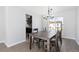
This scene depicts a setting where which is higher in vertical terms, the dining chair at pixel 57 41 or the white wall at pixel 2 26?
the white wall at pixel 2 26

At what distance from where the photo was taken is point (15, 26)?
1.72 meters

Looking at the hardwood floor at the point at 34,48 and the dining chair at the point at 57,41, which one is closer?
the hardwood floor at the point at 34,48

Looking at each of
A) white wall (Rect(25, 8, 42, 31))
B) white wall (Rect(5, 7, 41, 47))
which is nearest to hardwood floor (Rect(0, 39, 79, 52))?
white wall (Rect(5, 7, 41, 47))

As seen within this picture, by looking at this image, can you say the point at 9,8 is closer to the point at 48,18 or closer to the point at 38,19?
the point at 38,19

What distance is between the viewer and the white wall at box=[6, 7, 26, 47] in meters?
1.66

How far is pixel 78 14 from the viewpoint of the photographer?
1.80 metres

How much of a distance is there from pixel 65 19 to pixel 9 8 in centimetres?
114

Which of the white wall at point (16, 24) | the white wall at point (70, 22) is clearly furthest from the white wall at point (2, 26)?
the white wall at point (70, 22)

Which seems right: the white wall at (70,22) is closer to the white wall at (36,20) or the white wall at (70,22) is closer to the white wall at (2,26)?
the white wall at (36,20)

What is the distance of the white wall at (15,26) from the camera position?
1.66 m

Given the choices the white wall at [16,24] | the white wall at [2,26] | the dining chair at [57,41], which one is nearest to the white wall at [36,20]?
the white wall at [16,24]

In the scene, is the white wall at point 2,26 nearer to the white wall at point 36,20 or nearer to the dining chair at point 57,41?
the white wall at point 36,20

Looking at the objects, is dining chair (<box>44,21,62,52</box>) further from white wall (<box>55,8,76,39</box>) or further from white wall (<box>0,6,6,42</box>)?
white wall (<box>0,6,6,42</box>)
